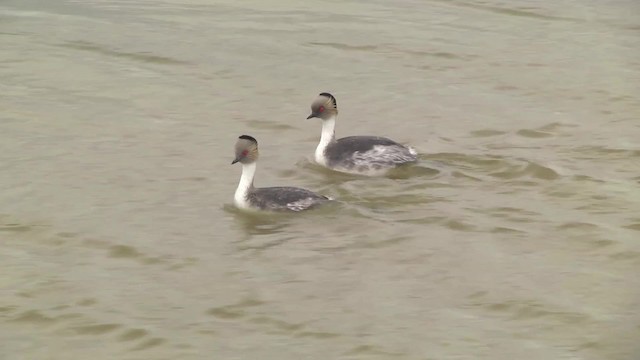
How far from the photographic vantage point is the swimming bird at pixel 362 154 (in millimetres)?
12266

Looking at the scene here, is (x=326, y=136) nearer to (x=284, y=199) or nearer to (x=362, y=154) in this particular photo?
(x=362, y=154)

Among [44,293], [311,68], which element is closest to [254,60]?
[311,68]

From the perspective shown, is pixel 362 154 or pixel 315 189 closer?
pixel 315 189

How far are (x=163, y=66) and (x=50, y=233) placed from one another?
645 centimetres

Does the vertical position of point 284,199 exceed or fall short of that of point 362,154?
it falls short

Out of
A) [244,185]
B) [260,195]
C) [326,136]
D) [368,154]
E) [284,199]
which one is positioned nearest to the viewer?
[284,199]

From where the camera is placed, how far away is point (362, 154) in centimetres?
1234

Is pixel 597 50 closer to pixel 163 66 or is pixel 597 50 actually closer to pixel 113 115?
pixel 163 66

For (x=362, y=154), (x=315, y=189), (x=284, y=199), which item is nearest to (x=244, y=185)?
(x=284, y=199)

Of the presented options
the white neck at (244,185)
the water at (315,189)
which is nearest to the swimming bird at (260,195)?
the white neck at (244,185)

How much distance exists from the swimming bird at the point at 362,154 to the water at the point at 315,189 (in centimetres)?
15

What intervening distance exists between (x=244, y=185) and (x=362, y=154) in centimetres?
156

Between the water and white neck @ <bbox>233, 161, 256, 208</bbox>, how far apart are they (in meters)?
0.12

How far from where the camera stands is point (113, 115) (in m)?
14.3
